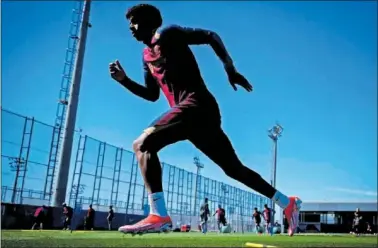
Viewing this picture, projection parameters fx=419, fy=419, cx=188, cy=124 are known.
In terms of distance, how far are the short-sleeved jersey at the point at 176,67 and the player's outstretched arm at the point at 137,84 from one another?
439 millimetres

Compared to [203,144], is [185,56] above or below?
above

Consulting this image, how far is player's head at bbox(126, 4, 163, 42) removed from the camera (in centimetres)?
391

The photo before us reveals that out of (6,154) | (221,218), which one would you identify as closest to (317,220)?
(221,218)

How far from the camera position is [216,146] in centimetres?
404

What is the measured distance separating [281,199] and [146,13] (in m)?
2.54

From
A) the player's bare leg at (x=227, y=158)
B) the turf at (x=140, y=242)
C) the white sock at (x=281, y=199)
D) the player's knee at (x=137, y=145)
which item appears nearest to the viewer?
the player's knee at (x=137, y=145)

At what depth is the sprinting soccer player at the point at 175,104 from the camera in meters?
3.67

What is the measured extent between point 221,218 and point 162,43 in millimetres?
24679

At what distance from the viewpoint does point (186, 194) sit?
49031 mm

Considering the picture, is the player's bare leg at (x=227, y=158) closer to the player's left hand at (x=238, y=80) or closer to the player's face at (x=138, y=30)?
the player's left hand at (x=238, y=80)

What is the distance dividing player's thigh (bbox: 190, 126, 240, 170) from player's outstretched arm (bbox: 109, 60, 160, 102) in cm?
78

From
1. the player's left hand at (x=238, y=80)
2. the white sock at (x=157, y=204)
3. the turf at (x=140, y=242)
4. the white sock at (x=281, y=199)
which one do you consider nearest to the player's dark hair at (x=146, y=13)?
the player's left hand at (x=238, y=80)

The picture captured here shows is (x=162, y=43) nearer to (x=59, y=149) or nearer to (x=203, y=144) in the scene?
(x=203, y=144)

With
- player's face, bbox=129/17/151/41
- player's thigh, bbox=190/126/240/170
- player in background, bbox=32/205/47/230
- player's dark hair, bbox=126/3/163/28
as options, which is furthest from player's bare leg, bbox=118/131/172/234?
player in background, bbox=32/205/47/230
